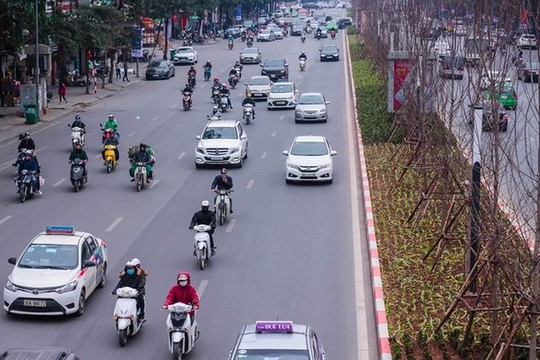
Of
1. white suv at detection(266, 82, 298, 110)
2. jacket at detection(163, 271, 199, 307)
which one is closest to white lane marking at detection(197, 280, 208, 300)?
jacket at detection(163, 271, 199, 307)

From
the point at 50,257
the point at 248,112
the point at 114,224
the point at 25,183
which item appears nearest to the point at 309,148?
the point at 114,224

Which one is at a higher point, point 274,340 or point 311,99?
point 311,99

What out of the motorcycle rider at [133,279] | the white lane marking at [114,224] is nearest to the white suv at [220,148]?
the white lane marking at [114,224]

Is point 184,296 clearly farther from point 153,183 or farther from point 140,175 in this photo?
point 153,183

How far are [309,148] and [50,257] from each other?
53.0ft

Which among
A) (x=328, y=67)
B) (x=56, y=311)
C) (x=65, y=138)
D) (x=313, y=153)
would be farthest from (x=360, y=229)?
(x=328, y=67)

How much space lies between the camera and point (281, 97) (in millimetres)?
55844

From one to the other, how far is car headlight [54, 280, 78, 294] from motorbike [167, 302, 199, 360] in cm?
294

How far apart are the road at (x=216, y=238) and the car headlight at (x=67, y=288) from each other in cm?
62

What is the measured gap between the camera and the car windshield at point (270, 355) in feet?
46.5

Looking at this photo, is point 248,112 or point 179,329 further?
point 248,112

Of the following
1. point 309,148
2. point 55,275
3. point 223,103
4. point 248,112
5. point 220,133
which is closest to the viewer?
point 55,275

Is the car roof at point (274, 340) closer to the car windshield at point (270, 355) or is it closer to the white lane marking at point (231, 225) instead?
the car windshield at point (270, 355)

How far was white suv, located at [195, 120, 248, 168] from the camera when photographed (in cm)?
3744
